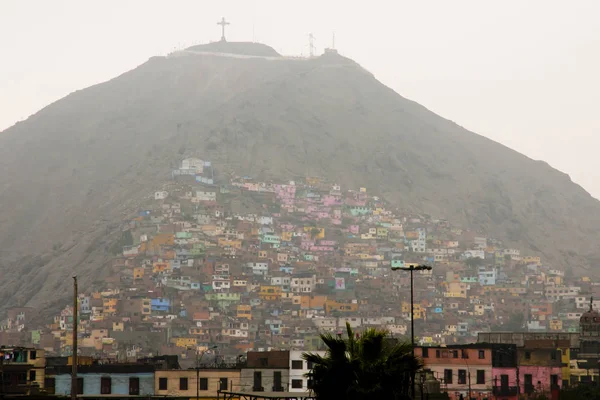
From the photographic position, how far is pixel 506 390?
92625 mm

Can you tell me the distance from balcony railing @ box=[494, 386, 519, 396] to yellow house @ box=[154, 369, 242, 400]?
21.1m

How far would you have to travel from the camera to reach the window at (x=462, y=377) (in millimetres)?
93375

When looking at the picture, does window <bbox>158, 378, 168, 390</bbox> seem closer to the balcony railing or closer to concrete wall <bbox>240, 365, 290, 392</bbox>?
concrete wall <bbox>240, 365, 290, 392</bbox>

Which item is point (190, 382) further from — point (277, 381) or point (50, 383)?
point (50, 383)

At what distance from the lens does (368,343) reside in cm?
3334

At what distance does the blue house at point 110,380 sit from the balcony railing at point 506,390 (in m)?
27.7

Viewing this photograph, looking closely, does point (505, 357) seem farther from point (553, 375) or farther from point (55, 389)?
point (55, 389)

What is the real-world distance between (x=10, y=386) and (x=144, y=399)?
11264mm

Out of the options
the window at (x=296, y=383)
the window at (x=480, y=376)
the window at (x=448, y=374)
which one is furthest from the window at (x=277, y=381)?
the window at (x=480, y=376)

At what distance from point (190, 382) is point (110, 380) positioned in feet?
19.3

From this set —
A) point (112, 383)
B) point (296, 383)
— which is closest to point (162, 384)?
point (112, 383)

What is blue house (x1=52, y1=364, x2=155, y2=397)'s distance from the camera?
83438mm

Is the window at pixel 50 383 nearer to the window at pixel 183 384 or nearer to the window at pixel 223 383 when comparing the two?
the window at pixel 183 384

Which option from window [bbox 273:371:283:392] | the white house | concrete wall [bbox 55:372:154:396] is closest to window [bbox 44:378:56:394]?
concrete wall [bbox 55:372:154:396]
